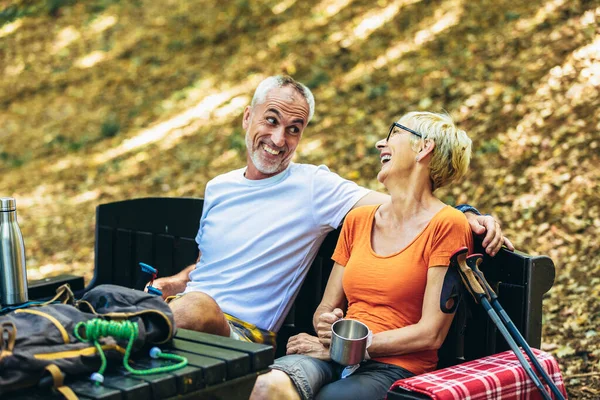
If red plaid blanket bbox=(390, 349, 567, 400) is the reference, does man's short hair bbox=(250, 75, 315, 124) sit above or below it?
above

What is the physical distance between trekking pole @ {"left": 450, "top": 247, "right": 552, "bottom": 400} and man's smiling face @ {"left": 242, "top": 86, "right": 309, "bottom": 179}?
4.27 feet

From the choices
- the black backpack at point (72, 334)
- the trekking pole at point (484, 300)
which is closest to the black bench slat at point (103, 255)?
the black backpack at point (72, 334)

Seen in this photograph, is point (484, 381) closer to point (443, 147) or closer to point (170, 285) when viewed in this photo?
point (443, 147)

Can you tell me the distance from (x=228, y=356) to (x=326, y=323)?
861 millimetres

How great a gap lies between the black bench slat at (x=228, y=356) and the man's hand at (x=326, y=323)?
771 mm

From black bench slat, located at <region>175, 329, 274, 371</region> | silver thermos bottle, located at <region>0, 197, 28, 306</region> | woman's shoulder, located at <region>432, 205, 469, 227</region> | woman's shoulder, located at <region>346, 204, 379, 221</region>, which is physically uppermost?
silver thermos bottle, located at <region>0, 197, 28, 306</region>

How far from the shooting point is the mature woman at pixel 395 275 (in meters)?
3.05

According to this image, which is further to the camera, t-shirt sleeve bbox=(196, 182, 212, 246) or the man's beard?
t-shirt sleeve bbox=(196, 182, 212, 246)

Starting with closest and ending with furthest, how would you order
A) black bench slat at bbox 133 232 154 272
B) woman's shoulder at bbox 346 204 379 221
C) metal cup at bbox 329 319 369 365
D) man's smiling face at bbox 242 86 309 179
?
1. metal cup at bbox 329 319 369 365
2. woman's shoulder at bbox 346 204 379 221
3. man's smiling face at bbox 242 86 309 179
4. black bench slat at bbox 133 232 154 272

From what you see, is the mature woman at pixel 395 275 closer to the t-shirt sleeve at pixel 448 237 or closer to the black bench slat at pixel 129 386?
the t-shirt sleeve at pixel 448 237

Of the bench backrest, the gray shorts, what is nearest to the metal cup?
the gray shorts

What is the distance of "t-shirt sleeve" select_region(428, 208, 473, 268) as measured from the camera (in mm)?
3084

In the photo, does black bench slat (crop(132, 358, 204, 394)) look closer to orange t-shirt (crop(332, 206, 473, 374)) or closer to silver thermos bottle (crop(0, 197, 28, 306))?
silver thermos bottle (crop(0, 197, 28, 306))

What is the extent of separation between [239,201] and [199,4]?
10.9m
